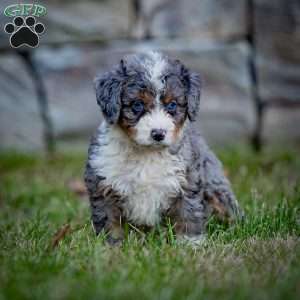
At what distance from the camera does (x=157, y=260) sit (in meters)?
3.87

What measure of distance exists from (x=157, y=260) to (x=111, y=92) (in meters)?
1.33

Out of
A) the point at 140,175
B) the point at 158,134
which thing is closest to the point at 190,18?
the point at 140,175

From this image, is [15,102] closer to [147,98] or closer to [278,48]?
[278,48]

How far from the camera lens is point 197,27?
324 inches

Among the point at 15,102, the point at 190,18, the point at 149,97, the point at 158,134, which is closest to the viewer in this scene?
the point at 158,134

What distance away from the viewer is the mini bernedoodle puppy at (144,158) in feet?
15.2

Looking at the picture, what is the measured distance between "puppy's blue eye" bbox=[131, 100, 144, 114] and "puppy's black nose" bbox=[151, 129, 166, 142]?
0.20m

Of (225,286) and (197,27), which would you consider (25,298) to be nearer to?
(225,286)

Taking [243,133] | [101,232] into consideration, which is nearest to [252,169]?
[243,133]

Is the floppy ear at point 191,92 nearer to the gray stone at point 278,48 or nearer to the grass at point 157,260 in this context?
the grass at point 157,260

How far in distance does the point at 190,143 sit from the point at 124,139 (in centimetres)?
47

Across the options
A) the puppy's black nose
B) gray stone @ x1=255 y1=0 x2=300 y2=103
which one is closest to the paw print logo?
the puppy's black nose

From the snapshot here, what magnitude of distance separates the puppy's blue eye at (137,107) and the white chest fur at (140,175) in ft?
0.78

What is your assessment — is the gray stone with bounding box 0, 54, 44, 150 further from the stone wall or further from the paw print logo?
the paw print logo
